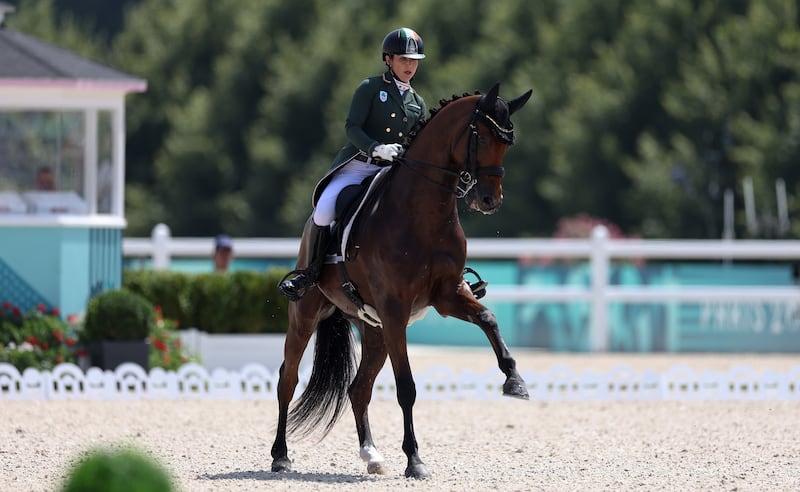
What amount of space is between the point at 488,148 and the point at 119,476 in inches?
152

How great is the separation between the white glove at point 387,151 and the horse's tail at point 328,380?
142 cm

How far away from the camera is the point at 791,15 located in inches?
1214

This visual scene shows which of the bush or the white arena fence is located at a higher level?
the bush

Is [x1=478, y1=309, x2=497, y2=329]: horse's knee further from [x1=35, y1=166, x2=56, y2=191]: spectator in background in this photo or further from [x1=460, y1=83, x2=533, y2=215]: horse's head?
[x1=35, y1=166, x2=56, y2=191]: spectator in background

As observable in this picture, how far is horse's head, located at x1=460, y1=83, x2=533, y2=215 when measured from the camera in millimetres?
7977

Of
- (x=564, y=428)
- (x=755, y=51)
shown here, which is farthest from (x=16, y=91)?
→ (x=755, y=51)

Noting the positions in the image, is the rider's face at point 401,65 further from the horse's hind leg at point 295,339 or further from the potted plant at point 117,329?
the potted plant at point 117,329

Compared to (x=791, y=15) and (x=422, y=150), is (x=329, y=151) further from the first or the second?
(x=422, y=150)

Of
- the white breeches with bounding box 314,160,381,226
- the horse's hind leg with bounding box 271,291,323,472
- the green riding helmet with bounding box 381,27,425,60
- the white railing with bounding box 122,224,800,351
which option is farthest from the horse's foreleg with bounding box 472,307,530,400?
the white railing with bounding box 122,224,800,351

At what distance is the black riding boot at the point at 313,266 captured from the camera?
8922 millimetres

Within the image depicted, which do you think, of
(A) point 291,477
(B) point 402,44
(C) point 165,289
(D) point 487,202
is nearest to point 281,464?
(A) point 291,477

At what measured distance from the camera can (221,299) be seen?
15094 millimetres

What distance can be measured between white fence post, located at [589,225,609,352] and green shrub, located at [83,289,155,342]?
21.7 ft

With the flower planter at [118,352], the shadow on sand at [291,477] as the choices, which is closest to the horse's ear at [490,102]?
the shadow on sand at [291,477]
